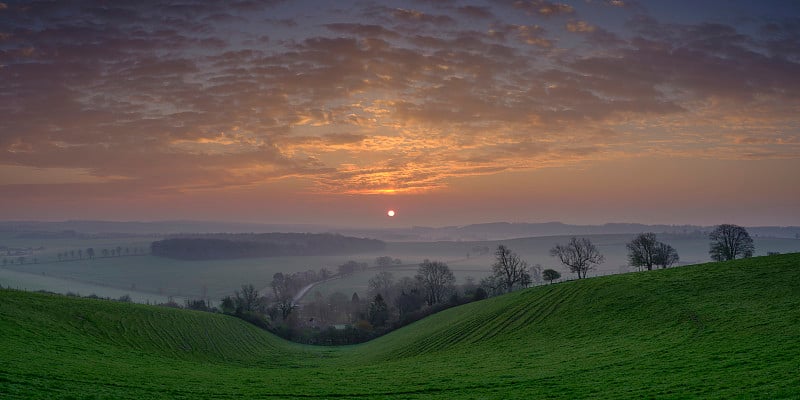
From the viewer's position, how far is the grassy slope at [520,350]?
79.4 ft

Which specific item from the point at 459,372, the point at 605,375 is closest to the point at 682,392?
the point at 605,375

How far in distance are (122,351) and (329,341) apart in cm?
5474

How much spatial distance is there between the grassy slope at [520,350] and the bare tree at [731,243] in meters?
43.2

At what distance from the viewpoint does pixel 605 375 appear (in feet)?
85.8

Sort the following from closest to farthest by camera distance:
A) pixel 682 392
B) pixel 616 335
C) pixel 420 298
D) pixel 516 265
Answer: pixel 682 392
pixel 616 335
pixel 516 265
pixel 420 298

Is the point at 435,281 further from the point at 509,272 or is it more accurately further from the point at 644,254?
the point at 644,254

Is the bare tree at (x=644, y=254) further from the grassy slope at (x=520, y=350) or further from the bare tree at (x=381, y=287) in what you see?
the bare tree at (x=381, y=287)

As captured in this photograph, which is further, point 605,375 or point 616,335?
point 616,335

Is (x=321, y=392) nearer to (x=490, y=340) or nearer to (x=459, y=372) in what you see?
(x=459, y=372)

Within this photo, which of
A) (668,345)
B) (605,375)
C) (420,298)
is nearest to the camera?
(605,375)

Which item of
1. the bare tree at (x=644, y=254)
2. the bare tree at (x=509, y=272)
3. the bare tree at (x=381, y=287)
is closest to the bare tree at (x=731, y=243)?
the bare tree at (x=644, y=254)

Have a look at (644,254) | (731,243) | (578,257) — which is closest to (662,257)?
(644,254)

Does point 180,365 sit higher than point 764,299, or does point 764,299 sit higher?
point 764,299

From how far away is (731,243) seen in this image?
9000cm
